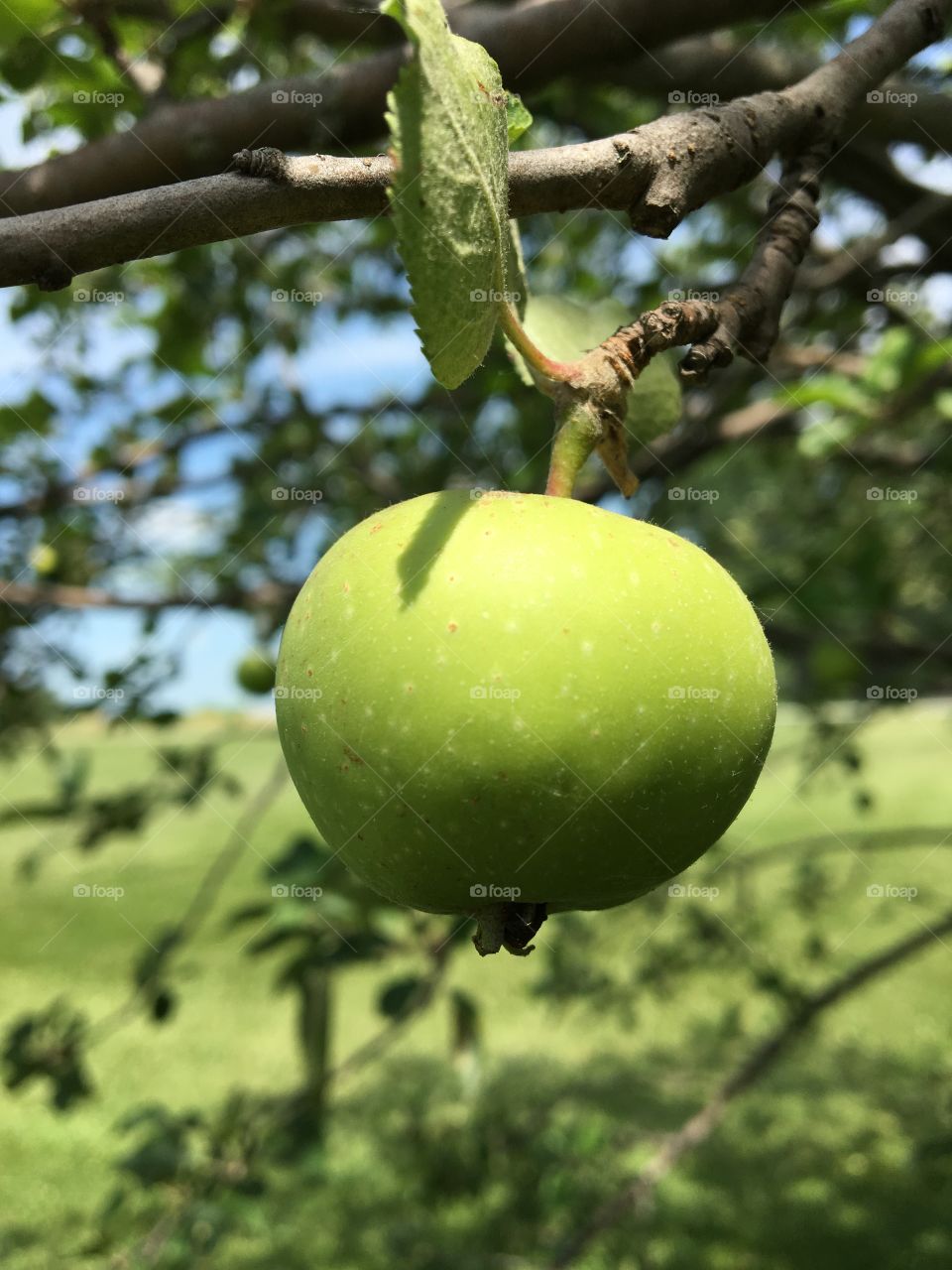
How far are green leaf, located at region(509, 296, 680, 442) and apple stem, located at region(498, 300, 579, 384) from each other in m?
0.20

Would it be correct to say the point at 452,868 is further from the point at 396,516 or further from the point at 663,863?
the point at 396,516

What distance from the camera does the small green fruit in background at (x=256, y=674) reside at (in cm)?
339

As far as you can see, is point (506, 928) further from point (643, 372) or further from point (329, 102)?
point (329, 102)

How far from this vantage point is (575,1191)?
2781 millimetres

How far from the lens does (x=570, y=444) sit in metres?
0.93

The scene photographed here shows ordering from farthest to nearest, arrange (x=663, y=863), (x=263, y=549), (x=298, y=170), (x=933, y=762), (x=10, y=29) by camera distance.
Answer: (x=933, y=762) → (x=263, y=549) → (x=10, y=29) → (x=663, y=863) → (x=298, y=170)

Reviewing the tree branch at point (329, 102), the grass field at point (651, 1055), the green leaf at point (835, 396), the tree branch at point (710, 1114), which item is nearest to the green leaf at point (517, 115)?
the tree branch at point (329, 102)

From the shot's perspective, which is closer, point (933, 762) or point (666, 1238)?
point (666, 1238)

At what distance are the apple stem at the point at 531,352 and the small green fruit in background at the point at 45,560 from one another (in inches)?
107

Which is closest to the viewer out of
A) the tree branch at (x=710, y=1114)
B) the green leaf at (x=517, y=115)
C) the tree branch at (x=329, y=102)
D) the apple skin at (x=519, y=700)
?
the apple skin at (x=519, y=700)

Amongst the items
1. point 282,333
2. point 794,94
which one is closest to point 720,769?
point 794,94

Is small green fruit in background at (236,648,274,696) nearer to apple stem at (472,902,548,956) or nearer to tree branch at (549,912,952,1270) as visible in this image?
tree branch at (549,912,952,1270)

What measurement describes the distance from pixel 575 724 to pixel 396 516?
0.74 feet

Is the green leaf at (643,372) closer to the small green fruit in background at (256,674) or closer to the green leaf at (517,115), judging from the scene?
the green leaf at (517,115)
